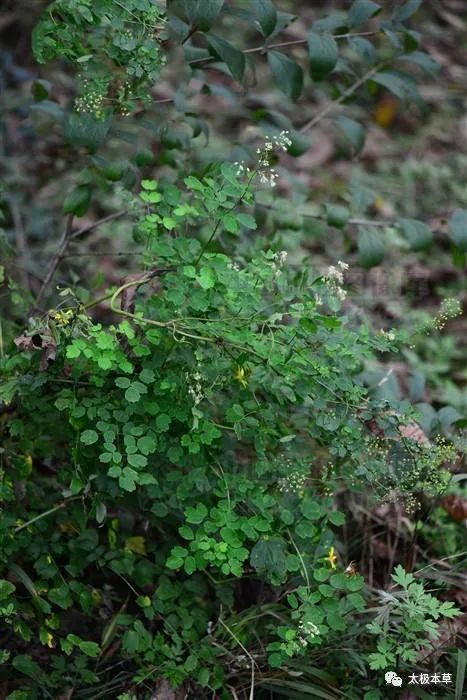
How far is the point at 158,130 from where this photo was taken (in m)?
2.55

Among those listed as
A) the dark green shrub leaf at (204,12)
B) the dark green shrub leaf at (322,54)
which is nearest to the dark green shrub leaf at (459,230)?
the dark green shrub leaf at (322,54)

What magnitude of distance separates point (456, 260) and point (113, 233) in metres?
1.77

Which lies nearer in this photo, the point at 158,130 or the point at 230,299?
the point at 230,299

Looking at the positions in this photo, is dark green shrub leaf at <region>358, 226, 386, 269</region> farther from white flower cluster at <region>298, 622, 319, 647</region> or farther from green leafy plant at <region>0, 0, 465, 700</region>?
white flower cluster at <region>298, 622, 319, 647</region>

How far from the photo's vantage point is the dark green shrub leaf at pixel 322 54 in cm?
252

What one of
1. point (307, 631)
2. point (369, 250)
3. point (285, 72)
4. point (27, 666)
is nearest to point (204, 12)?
point (285, 72)

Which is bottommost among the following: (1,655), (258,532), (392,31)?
(1,655)

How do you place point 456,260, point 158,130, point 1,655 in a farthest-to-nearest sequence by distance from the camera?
point 456,260 → point 158,130 → point 1,655

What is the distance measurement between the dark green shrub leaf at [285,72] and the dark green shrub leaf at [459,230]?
68 cm

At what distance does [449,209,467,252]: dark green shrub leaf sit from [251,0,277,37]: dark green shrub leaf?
0.87 m

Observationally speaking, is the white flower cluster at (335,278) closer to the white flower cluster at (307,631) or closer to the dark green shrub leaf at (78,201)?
the white flower cluster at (307,631)

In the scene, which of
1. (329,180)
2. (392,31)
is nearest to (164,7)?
(392,31)

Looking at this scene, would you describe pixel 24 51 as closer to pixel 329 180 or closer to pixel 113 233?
pixel 113 233

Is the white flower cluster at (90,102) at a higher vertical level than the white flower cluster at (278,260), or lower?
higher
